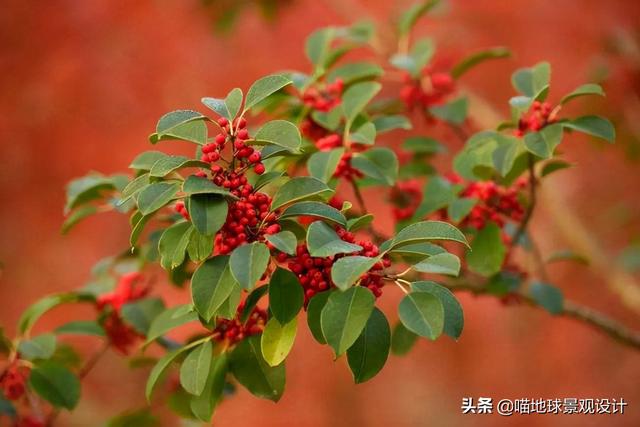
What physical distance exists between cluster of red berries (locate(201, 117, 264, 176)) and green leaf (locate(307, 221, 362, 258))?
10 cm

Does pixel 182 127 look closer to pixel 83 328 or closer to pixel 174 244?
pixel 174 244

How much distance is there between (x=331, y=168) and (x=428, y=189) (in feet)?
0.77

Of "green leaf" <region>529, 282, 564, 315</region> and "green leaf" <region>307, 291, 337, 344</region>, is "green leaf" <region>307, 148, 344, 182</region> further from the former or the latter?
"green leaf" <region>529, 282, 564, 315</region>

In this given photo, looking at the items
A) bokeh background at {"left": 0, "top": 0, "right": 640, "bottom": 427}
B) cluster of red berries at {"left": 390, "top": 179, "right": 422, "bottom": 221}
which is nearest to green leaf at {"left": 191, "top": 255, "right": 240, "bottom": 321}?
cluster of red berries at {"left": 390, "top": 179, "right": 422, "bottom": 221}

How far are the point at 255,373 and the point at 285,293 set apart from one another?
0.59ft

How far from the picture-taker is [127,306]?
3.62 ft

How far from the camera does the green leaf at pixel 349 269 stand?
0.63m

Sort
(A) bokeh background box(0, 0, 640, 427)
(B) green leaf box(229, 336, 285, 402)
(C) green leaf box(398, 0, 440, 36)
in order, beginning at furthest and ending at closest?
(A) bokeh background box(0, 0, 640, 427) < (C) green leaf box(398, 0, 440, 36) < (B) green leaf box(229, 336, 285, 402)

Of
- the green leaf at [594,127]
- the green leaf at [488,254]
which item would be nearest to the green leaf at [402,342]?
the green leaf at [488,254]

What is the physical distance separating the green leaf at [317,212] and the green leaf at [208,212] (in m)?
0.07

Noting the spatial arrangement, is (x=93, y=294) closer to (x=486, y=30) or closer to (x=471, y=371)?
(x=471, y=371)

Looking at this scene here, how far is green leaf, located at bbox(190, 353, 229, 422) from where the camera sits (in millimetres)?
857

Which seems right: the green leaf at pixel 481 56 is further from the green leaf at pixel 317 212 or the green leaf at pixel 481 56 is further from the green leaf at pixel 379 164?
the green leaf at pixel 317 212

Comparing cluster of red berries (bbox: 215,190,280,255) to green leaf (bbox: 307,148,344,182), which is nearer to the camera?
cluster of red berries (bbox: 215,190,280,255)
